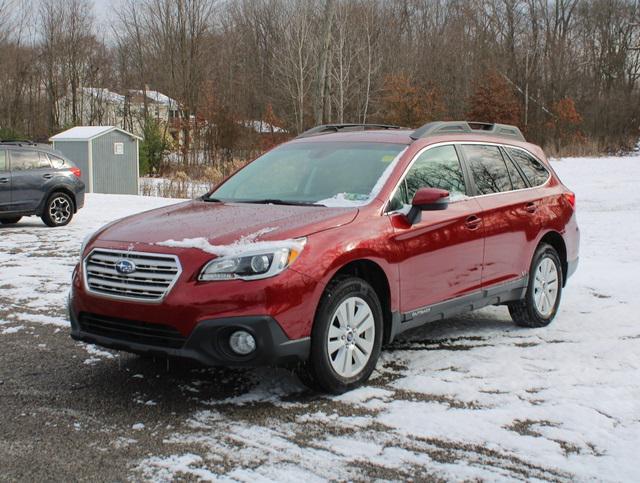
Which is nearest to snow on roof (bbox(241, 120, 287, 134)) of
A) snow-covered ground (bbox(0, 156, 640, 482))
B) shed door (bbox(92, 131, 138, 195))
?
shed door (bbox(92, 131, 138, 195))

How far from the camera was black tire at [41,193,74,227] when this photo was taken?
14594 millimetres

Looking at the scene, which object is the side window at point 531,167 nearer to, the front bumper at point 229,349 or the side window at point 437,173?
the side window at point 437,173

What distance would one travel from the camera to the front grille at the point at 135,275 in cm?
439

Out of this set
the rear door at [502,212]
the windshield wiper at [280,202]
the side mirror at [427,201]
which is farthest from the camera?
the rear door at [502,212]

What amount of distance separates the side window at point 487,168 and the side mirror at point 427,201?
3.29 ft

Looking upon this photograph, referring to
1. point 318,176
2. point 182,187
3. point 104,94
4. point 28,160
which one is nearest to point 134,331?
point 318,176

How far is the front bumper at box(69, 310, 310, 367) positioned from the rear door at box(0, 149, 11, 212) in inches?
423

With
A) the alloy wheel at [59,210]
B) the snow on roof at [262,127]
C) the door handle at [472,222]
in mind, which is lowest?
the alloy wheel at [59,210]

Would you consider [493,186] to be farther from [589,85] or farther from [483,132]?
[589,85]

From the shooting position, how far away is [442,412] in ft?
14.8

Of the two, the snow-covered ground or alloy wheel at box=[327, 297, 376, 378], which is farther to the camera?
alloy wheel at box=[327, 297, 376, 378]

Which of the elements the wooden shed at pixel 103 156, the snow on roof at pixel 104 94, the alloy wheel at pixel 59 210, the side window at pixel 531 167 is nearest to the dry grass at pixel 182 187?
the wooden shed at pixel 103 156

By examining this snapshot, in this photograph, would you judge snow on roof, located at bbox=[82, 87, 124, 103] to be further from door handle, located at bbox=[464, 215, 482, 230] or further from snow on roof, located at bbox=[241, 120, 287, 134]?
door handle, located at bbox=[464, 215, 482, 230]

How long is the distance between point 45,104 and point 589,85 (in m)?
40.4
